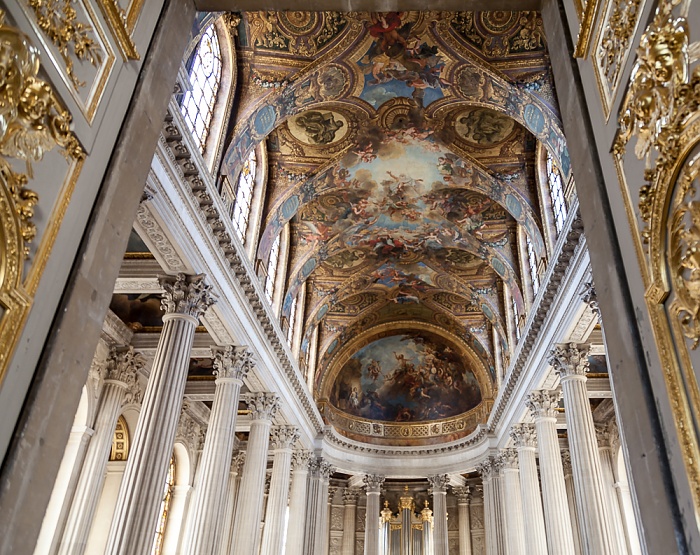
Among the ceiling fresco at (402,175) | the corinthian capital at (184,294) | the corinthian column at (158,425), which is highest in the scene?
the ceiling fresco at (402,175)

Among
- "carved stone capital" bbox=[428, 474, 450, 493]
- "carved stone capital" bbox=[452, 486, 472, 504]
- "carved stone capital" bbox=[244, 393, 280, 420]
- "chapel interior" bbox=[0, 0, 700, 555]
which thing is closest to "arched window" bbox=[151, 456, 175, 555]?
"chapel interior" bbox=[0, 0, 700, 555]

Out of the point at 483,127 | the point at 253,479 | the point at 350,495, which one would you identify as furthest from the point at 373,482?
the point at 483,127

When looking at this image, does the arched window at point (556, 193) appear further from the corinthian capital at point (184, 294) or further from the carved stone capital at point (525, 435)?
the corinthian capital at point (184, 294)

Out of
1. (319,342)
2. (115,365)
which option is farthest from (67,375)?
(319,342)

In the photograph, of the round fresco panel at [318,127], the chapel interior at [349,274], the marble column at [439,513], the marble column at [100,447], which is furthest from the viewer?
the marble column at [439,513]

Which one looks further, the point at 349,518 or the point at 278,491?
the point at 349,518

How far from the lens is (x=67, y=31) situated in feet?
12.9

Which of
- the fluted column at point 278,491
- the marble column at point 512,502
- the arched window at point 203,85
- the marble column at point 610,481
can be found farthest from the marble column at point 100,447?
the marble column at point 610,481

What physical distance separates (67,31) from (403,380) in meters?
24.7

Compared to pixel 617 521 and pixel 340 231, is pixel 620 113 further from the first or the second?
pixel 617 521

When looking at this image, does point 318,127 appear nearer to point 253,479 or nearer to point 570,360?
point 570,360

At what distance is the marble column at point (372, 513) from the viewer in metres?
24.0

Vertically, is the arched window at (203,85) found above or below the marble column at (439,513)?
above

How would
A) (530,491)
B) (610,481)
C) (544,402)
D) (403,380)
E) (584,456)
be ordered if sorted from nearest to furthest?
(584,456)
(544,402)
(530,491)
(610,481)
(403,380)
